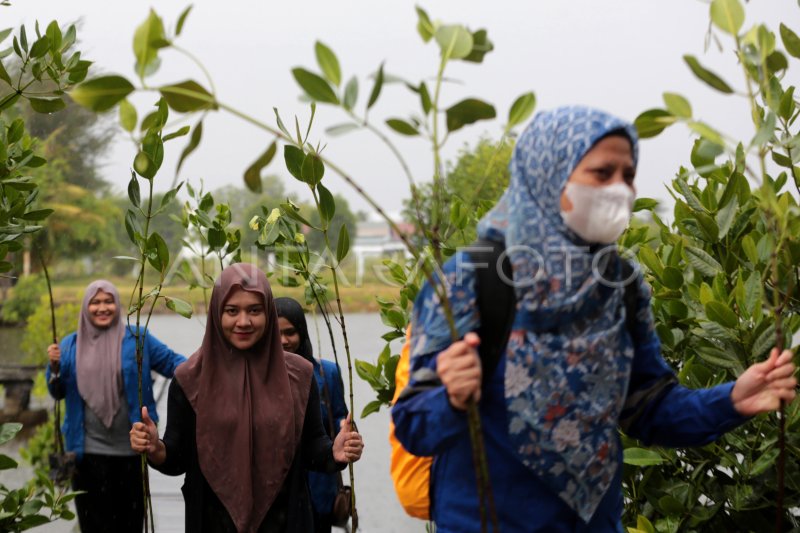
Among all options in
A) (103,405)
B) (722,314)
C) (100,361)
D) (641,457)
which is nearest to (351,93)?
(722,314)

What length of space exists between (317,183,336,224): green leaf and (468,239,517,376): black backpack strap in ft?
3.71

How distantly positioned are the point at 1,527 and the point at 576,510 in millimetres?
2250

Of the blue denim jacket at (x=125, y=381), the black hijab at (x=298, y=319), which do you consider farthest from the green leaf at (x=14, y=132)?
the blue denim jacket at (x=125, y=381)

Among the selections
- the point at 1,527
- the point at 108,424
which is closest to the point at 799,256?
the point at 1,527

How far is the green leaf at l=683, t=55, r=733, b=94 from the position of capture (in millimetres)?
2160

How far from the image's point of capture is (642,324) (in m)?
2.36

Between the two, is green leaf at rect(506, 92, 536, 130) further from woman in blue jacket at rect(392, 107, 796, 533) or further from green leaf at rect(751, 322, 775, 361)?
green leaf at rect(751, 322, 775, 361)

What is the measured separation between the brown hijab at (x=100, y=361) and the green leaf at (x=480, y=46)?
4.69 m

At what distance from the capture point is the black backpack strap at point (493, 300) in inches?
85.5

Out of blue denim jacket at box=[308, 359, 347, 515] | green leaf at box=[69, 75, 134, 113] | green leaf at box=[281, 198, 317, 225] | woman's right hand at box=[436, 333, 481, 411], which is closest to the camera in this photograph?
green leaf at box=[69, 75, 134, 113]

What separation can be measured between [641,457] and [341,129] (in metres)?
1.70

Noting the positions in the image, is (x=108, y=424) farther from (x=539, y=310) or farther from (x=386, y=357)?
(x=539, y=310)

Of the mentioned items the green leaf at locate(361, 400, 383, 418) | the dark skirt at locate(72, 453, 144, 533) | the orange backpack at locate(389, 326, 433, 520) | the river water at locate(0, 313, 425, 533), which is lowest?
the river water at locate(0, 313, 425, 533)

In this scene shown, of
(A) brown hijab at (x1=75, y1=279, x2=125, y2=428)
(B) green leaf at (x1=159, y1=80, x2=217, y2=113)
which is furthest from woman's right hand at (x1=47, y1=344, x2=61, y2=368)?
(B) green leaf at (x1=159, y1=80, x2=217, y2=113)
